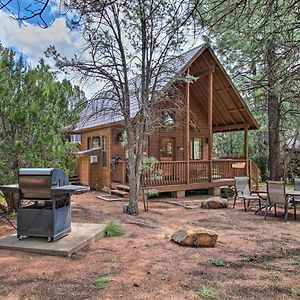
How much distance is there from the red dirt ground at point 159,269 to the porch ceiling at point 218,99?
8.34 metres

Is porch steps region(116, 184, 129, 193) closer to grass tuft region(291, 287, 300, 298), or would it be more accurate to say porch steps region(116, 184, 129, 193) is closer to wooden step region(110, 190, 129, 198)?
wooden step region(110, 190, 129, 198)

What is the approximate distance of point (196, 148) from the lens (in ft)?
53.2

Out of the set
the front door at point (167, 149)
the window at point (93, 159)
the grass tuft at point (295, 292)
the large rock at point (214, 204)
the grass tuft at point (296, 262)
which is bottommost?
the grass tuft at point (296, 262)

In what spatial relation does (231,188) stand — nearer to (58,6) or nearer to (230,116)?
(230,116)

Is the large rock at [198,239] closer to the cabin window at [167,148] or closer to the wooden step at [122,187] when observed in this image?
the wooden step at [122,187]

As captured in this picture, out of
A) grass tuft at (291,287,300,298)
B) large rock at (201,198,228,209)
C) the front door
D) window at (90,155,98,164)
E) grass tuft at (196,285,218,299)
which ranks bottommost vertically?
grass tuft at (291,287,300,298)

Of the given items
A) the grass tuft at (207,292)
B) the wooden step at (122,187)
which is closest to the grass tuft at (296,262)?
the grass tuft at (207,292)

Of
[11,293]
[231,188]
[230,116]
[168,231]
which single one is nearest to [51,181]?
[11,293]

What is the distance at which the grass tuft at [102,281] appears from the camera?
11.5 feet

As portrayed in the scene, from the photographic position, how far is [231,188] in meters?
13.6

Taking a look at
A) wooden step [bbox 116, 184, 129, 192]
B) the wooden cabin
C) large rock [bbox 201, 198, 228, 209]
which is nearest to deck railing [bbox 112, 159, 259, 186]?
the wooden cabin

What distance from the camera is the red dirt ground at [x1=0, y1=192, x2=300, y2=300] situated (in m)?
3.34

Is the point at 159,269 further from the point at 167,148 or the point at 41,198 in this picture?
the point at 167,148

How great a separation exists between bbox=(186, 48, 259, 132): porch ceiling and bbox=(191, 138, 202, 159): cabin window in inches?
27.2
